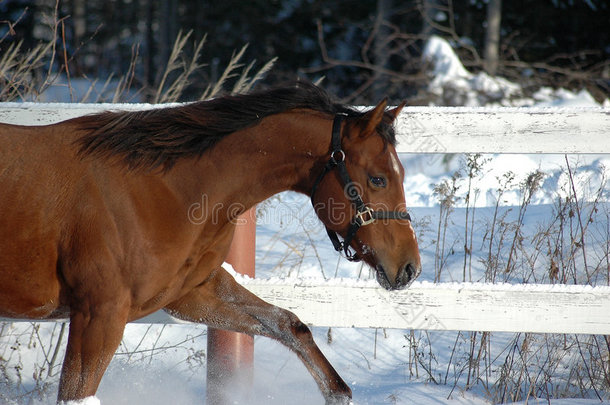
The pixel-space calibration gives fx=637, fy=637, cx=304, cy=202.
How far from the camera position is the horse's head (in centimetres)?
242

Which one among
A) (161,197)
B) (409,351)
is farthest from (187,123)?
(409,351)

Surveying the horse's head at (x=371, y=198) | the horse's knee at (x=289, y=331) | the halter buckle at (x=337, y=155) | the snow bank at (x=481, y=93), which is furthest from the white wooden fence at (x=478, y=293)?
the snow bank at (x=481, y=93)

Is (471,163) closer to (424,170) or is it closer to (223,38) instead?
(424,170)

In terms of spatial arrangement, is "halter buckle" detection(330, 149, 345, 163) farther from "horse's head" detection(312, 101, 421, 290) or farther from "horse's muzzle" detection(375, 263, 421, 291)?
"horse's muzzle" detection(375, 263, 421, 291)

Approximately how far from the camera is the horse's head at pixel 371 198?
2416mm

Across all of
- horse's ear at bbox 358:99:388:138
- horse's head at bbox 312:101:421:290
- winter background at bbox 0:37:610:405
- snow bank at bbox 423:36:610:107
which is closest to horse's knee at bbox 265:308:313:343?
winter background at bbox 0:37:610:405

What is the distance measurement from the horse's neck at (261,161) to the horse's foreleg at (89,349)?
60 centimetres

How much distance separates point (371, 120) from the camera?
242 centimetres

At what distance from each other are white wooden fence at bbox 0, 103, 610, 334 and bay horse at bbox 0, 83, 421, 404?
1.40 feet

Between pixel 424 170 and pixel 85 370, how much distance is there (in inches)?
234

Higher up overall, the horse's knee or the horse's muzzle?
the horse's muzzle

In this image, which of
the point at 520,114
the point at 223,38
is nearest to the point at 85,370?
the point at 520,114

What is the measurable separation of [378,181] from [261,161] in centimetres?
49

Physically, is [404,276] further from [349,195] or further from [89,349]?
[89,349]
